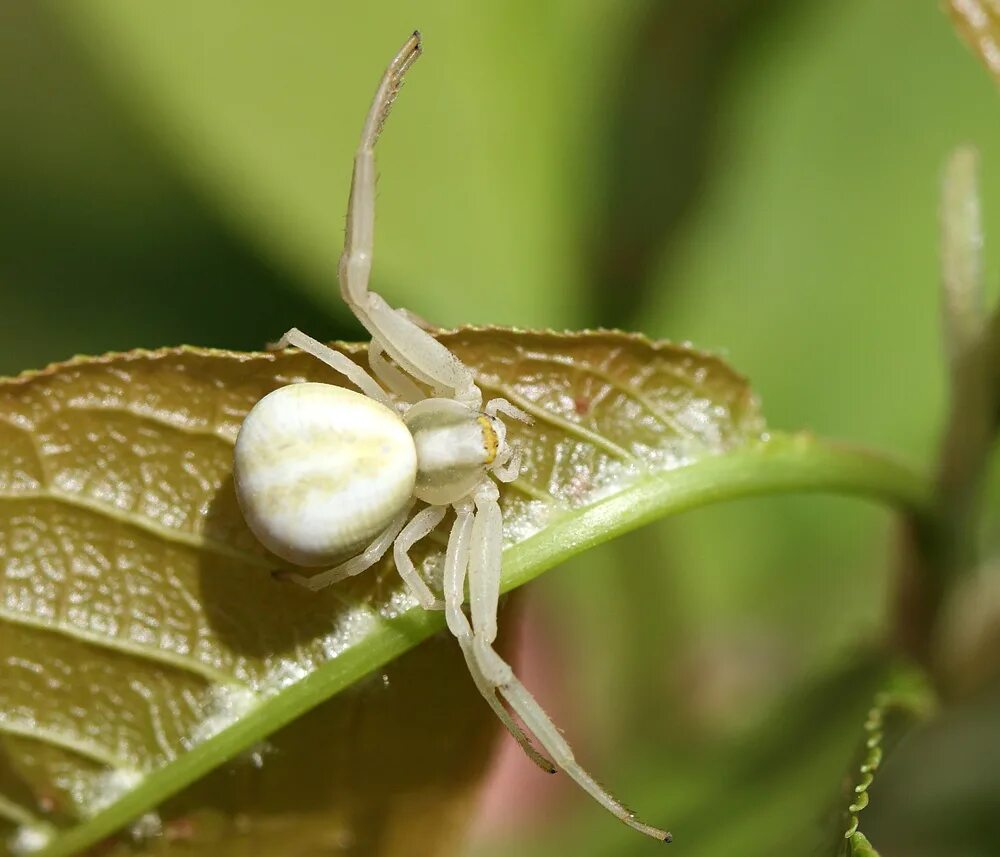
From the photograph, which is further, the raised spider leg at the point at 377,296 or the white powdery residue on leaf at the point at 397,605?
the raised spider leg at the point at 377,296

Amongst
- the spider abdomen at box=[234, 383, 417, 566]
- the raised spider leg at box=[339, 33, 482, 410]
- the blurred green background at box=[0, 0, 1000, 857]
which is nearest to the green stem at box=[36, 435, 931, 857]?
the spider abdomen at box=[234, 383, 417, 566]

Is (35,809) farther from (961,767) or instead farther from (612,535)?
(961,767)

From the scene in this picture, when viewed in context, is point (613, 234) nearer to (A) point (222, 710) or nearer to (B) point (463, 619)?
(B) point (463, 619)

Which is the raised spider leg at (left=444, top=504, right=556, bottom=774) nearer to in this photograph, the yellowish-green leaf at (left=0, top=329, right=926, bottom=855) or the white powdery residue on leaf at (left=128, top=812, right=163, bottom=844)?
the yellowish-green leaf at (left=0, top=329, right=926, bottom=855)

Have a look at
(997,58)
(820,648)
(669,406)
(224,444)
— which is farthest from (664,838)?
(820,648)

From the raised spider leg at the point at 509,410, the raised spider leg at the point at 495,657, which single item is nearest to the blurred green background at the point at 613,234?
the raised spider leg at the point at 495,657

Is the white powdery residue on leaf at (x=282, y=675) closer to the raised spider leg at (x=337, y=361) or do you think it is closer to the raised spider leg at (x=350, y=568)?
the raised spider leg at (x=350, y=568)

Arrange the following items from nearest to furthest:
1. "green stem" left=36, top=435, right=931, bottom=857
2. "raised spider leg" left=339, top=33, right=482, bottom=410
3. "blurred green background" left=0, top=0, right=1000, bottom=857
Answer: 1. "green stem" left=36, top=435, right=931, bottom=857
2. "raised spider leg" left=339, top=33, right=482, bottom=410
3. "blurred green background" left=0, top=0, right=1000, bottom=857
